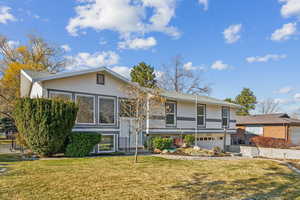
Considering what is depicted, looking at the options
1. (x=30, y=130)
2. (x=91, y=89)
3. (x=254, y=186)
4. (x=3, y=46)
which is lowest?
(x=254, y=186)

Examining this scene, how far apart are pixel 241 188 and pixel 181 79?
1191 inches

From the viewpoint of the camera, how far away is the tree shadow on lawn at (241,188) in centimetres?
535

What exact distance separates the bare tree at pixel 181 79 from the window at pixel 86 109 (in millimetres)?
23029

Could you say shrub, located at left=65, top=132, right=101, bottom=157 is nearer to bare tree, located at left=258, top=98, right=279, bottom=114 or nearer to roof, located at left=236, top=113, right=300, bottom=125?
roof, located at left=236, top=113, right=300, bottom=125

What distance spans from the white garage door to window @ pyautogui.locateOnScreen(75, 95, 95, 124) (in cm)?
2231

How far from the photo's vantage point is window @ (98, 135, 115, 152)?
12773 millimetres

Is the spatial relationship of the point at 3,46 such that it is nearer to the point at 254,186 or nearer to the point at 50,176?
the point at 50,176

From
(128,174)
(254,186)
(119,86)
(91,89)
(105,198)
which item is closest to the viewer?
(105,198)

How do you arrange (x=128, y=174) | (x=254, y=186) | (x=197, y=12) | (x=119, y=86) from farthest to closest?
(x=197, y=12), (x=119, y=86), (x=128, y=174), (x=254, y=186)

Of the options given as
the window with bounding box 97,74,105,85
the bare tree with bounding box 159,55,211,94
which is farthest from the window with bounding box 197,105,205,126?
the bare tree with bounding box 159,55,211,94

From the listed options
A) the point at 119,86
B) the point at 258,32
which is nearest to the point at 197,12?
the point at 258,32

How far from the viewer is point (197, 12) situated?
657 inches

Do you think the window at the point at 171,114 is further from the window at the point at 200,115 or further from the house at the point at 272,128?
the house at the point at 272,128

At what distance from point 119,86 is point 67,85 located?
10.7 feet
